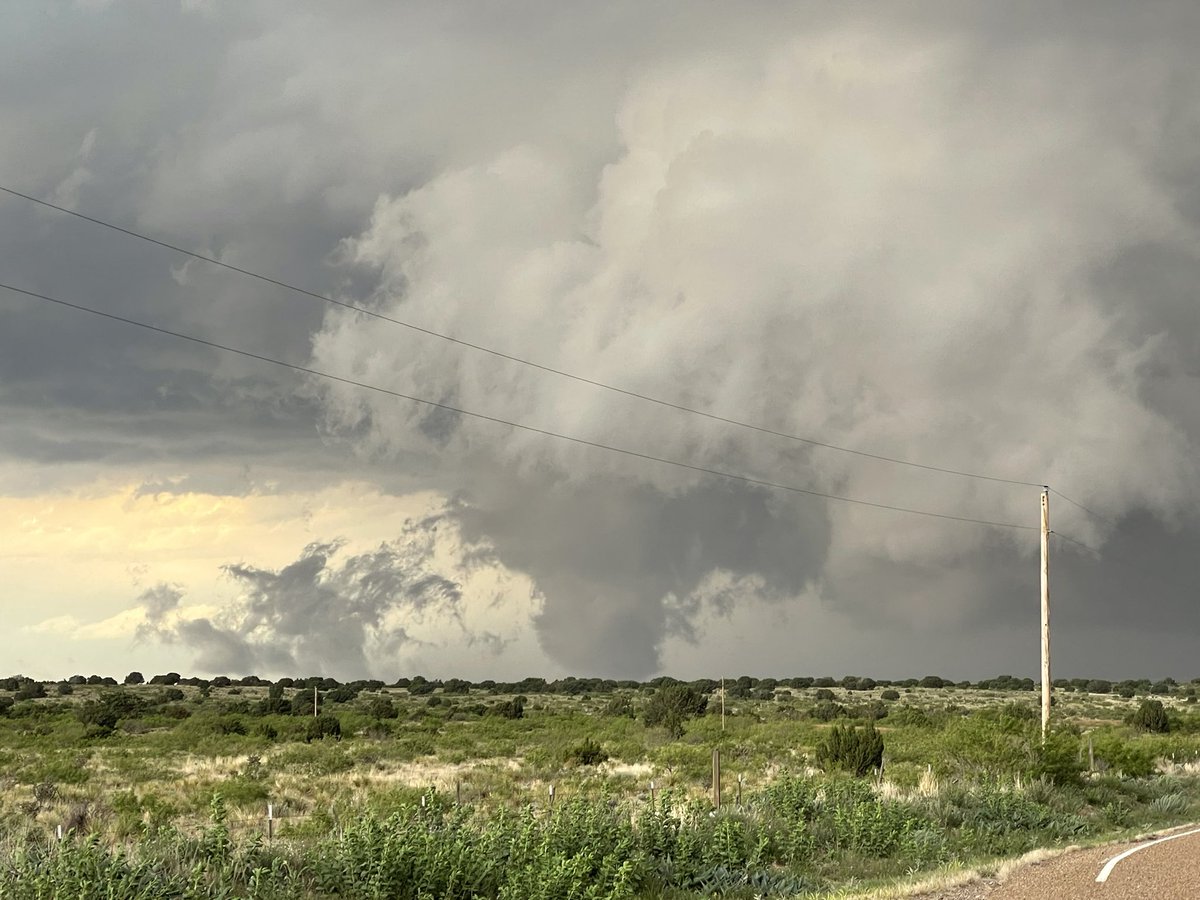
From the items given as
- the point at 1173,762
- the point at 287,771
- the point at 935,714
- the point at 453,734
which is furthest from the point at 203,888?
the point at 935,714

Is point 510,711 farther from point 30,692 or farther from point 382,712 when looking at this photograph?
point 30,692

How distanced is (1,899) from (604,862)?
7258 mm

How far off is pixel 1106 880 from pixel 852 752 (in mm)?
23862

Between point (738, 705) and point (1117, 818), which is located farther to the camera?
point (738, 705)

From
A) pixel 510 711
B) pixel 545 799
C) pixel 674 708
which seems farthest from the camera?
pixel 510 711

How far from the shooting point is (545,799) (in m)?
31.0

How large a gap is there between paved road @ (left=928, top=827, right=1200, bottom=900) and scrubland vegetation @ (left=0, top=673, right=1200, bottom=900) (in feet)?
5.55

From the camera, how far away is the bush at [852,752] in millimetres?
38031

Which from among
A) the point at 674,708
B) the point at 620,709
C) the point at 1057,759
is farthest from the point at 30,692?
the point at 1057,759

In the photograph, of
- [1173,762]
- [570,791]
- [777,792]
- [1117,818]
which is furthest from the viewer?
[1173,762]

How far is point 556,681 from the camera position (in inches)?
6304

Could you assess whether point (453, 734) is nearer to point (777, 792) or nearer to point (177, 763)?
point (177, 763)

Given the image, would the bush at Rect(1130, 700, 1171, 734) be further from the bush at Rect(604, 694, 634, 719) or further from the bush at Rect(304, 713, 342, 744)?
the bush at Rect(304, 713, 342, 744)

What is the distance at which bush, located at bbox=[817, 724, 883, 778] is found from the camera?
125ft
